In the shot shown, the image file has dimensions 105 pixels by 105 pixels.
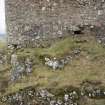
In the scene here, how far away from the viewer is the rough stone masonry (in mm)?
22938

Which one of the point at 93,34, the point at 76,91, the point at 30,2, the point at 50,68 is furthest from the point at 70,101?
the point at 30,2

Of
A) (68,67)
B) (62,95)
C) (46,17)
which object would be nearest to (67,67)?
(68,67)

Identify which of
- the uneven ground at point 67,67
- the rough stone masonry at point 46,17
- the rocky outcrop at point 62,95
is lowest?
the rocky outcrop at point 62,95

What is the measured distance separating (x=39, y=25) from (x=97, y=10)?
299 centimetres

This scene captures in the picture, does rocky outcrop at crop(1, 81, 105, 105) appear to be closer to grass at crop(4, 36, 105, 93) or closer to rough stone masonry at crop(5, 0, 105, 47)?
grass at crop(4, 36, 105, 93)

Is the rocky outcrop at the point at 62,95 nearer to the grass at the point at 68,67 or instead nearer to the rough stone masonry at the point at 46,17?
the grass at the point at 68,67

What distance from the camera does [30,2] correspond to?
77.1 feet

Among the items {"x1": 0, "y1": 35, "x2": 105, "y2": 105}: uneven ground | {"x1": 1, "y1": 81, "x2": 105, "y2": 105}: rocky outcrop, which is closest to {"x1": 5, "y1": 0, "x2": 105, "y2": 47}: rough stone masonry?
{"x1": 0, "y1": 35, "x2": 105, "y2": 105}: uneven ground

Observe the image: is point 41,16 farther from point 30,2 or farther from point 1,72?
point 1,72

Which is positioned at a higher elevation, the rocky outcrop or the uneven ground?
the uneven ground

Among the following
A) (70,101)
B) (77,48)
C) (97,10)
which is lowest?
(70,101)

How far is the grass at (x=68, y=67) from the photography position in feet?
65.5

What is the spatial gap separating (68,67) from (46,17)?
3533mm

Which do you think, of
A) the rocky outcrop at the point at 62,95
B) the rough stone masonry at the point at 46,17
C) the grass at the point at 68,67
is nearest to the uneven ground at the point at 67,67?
the grass at the point at 68,67
